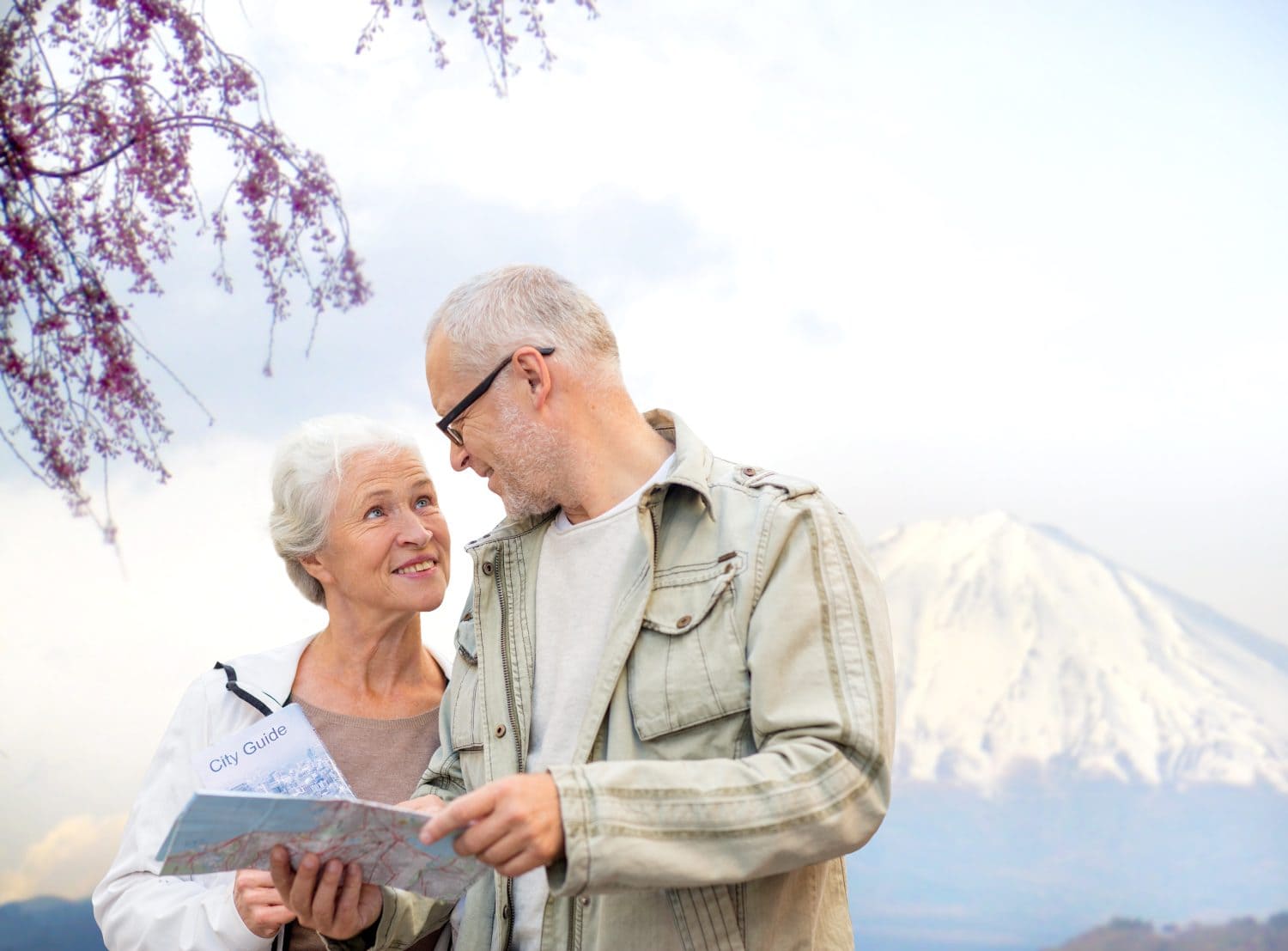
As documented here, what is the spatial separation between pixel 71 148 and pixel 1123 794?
9.86ft

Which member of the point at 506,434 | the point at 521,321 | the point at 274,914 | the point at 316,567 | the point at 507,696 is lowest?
the point at 274,914

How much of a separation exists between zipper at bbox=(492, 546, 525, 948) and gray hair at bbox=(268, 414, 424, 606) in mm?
449

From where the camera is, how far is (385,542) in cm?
199

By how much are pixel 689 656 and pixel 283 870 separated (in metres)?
0.51

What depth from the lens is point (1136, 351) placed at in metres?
3.19

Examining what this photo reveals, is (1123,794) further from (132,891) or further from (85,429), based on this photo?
(85,429)

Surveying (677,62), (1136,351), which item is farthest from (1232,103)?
(677,62)

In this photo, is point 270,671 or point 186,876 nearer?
point 186,876

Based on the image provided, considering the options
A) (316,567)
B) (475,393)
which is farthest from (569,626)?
(316,567)

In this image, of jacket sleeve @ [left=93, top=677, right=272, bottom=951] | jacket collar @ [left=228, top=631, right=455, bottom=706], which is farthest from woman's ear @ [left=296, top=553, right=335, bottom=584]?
jacket sleeve @ [left=93, top=677, right=272, bottom=951]

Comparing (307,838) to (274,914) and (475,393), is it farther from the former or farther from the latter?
(475,393)

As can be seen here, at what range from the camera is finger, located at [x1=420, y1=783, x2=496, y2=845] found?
113 centimetres

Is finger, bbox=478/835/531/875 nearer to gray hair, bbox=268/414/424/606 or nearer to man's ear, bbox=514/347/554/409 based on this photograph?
man's ear, bbox=514/347/554/409

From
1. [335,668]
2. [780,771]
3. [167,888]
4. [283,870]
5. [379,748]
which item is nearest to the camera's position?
[780,771]
